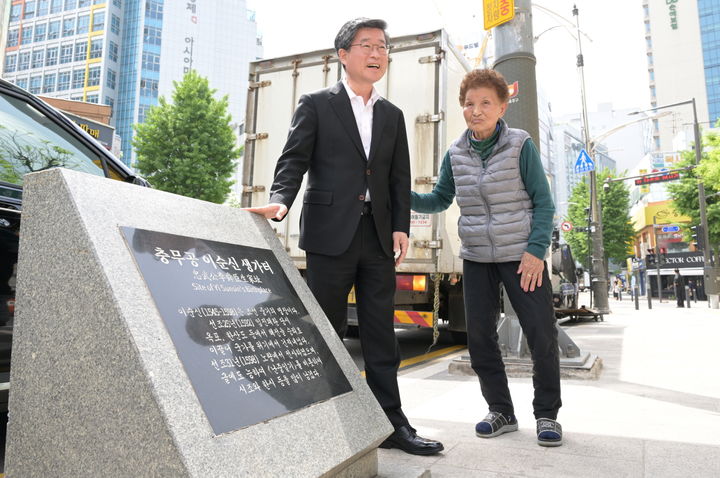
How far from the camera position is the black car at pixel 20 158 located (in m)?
→ 2.47

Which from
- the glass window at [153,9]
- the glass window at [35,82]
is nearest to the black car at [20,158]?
the glass window at [153,9]

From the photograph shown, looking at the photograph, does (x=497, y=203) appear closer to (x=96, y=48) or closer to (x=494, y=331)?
(x=494, y=331)

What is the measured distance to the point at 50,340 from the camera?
63.2 inches

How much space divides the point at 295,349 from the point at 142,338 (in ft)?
2.13

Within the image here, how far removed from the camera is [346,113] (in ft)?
8.92

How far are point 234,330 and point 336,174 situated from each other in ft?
3.51

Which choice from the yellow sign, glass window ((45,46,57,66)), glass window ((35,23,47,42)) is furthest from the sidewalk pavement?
glass window ((35,23,47,42))

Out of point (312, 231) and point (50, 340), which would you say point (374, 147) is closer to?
point (312, 231)

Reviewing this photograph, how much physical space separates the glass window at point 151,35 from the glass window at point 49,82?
475 inches

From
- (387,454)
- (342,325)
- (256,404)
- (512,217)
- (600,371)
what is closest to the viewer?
(256,404)

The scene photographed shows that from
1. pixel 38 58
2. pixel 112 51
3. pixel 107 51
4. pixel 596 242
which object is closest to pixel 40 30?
pixel 38 58

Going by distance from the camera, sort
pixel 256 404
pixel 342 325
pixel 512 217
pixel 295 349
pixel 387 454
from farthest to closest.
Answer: pixel 512 217, pixel 342 325, pixel 387 454, pixel 295 349, pixel 256 404

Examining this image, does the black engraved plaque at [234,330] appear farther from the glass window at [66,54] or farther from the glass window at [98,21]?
the glass window at [66,54]

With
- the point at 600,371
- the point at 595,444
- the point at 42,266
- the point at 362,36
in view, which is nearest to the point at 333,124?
the point at 362,36
